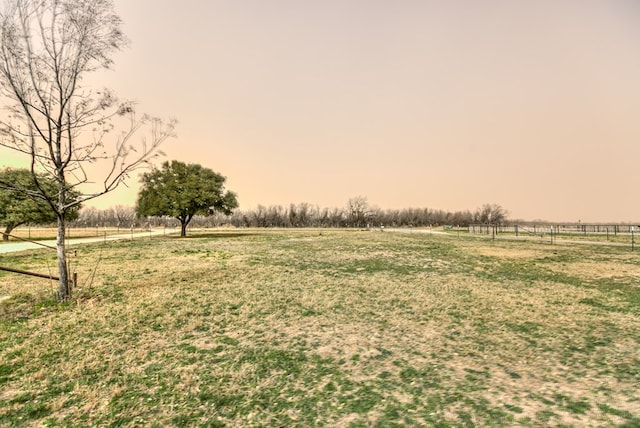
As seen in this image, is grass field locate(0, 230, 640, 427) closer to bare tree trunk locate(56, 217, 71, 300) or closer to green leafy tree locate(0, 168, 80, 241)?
bare tree trunk locate(56, 217, 71, 300)

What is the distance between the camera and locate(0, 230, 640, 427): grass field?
5195mm

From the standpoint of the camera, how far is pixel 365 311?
11.1m

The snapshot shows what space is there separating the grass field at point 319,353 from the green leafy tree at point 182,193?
3262cm

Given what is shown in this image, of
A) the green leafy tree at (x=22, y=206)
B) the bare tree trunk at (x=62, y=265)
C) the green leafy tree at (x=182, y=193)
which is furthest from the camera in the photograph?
the green leafy tree at (x=182, y=193)

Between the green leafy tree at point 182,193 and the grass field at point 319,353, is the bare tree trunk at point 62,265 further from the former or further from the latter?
the green leafy tree at point 182,193

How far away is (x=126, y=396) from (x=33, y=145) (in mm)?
9961

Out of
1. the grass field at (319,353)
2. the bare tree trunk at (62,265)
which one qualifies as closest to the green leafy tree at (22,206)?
the grass field at (319,353)

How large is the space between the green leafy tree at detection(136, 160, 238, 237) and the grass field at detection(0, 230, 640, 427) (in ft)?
107

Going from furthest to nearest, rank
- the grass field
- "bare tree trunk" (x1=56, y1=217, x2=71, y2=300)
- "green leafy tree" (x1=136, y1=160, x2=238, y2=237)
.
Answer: "green leafy tree" (x1=136, y1=160, x2=238, y2=237)
"bare tree trunk" (x1=56, y1=217, x2=71, y2=300)
the grass field

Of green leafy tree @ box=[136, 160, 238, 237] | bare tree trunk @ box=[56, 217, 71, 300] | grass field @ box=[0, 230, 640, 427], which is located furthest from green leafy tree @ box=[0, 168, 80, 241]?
bare tree trunk @ box=[56, 217, 71, 300]

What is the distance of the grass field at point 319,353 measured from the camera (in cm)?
520

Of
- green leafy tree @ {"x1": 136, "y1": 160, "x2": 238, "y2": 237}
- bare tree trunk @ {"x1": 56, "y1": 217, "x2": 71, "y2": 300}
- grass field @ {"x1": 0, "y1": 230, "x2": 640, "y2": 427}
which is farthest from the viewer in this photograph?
green leafy tree @ {"x1": 136, "y1": 160, "x2": 238, "y2": 237}

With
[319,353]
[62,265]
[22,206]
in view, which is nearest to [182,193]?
[22,206]

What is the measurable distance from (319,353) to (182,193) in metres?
45.3
